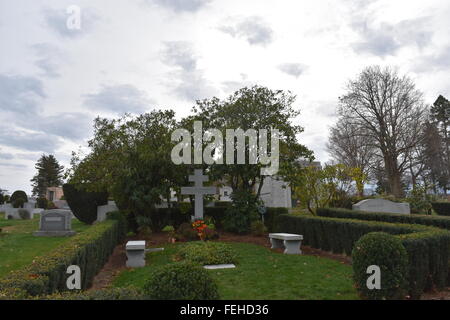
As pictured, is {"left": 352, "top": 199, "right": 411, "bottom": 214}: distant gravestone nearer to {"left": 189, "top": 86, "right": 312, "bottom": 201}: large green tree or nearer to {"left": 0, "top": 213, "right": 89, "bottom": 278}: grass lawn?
{"left": 189, "top": 86, "right": 312, "bottom": 201}: large green tree

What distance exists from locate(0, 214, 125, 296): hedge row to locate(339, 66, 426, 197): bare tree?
26070mm

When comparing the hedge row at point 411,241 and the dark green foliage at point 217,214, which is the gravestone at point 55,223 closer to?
the dark green foliage at point 217,214

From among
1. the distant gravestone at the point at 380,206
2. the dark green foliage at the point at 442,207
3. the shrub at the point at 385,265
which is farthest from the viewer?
the dark green foliage at the point at 442,207

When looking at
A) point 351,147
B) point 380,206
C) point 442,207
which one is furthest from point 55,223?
point 351,147

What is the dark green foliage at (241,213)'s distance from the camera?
46.4 feet

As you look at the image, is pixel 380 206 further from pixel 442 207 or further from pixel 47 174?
pixel 47 174

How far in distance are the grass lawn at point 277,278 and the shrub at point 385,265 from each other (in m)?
0.48

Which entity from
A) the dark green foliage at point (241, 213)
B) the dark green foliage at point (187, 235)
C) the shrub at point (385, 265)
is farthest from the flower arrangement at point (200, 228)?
the shrub at point (385, 265)

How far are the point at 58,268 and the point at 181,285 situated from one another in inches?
80.2

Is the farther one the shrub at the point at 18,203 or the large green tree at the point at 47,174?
the large green tree at the point at 47,174

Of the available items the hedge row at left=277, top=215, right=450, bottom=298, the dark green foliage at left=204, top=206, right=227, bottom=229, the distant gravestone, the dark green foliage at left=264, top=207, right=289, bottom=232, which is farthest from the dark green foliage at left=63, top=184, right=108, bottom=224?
the distant gravestone

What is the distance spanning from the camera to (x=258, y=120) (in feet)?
47.6

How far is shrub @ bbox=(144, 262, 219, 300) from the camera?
13.4ft

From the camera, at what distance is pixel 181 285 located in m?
4.13
